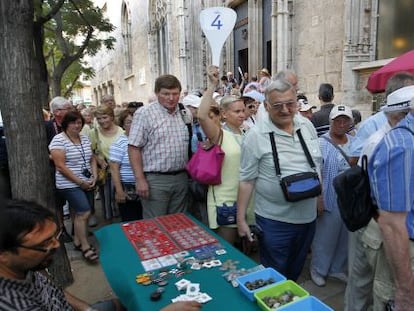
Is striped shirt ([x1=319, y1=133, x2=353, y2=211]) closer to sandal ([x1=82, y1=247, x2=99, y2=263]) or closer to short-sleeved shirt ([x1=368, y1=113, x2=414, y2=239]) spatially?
short-sleeved shirt ([x1=368, y1=113, x2=414, y2=239])

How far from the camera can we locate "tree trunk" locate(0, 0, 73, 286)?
8.24 feet

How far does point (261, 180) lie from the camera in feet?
7.46

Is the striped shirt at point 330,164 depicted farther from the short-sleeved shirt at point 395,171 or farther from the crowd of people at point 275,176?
the short-sleeved shirt at point 395,171

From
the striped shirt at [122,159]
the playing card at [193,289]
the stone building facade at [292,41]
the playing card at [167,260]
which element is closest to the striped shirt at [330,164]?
the playing card at [167,260]

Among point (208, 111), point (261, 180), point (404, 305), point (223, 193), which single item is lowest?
point (404, 305)

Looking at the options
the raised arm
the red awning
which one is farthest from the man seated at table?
the red awning

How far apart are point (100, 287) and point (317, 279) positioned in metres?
2.04

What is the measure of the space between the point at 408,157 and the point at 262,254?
4.30 feet

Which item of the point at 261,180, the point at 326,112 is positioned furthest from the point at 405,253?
the point at 326,112

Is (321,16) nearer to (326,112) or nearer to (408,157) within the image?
(326,112)

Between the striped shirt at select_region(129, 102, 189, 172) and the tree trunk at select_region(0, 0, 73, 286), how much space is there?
0.76 meters

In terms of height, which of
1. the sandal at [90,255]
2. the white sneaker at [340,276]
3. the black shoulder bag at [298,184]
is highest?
the black shoulder bag at [298,184]

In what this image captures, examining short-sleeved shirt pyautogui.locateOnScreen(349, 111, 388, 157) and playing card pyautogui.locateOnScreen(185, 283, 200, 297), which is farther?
short-sleeved shirt pyautogui.locateOnScreen(349, 111, 388, 157)

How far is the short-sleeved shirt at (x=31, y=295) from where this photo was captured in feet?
3.62
